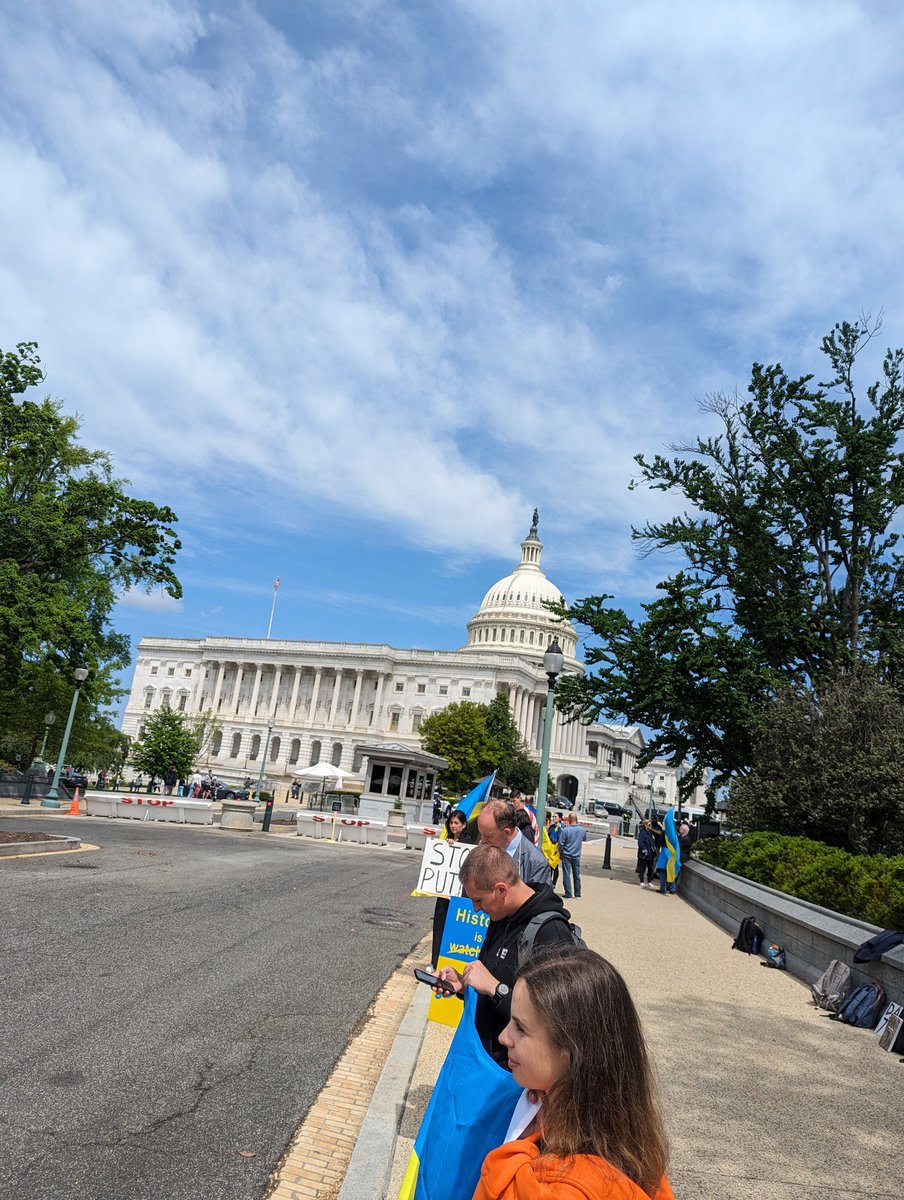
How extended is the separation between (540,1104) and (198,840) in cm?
2458

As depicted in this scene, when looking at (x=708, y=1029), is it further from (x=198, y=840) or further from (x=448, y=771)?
(x=448, y=771)

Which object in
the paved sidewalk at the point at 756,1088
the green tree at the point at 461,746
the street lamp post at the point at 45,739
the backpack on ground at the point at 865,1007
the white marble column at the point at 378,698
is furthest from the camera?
the white marble column at the point at 378,698

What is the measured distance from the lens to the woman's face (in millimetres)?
2209

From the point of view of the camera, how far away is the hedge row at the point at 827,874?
11.4 meters

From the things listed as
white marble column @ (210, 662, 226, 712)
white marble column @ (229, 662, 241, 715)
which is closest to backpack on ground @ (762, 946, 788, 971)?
white marble column @ (229, 662, 241, 715)

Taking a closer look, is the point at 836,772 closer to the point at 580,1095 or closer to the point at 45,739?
the point at 580,1095

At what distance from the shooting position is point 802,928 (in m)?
12.2

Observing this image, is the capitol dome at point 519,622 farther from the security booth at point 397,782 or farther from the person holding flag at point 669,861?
the person holding flag at point 669,861

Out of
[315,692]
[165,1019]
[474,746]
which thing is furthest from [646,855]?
[315,692]

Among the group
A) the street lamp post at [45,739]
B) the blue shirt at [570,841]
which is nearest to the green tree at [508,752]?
the street lamp post at [45,739]

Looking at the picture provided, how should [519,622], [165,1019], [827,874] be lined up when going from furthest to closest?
[519,622]
[827,874]
[165,1019]

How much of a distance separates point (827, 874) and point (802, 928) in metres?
1.95

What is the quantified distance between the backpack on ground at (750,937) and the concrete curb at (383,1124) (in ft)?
27.1

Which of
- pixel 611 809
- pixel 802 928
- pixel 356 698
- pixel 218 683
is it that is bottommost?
pixel 802 928
